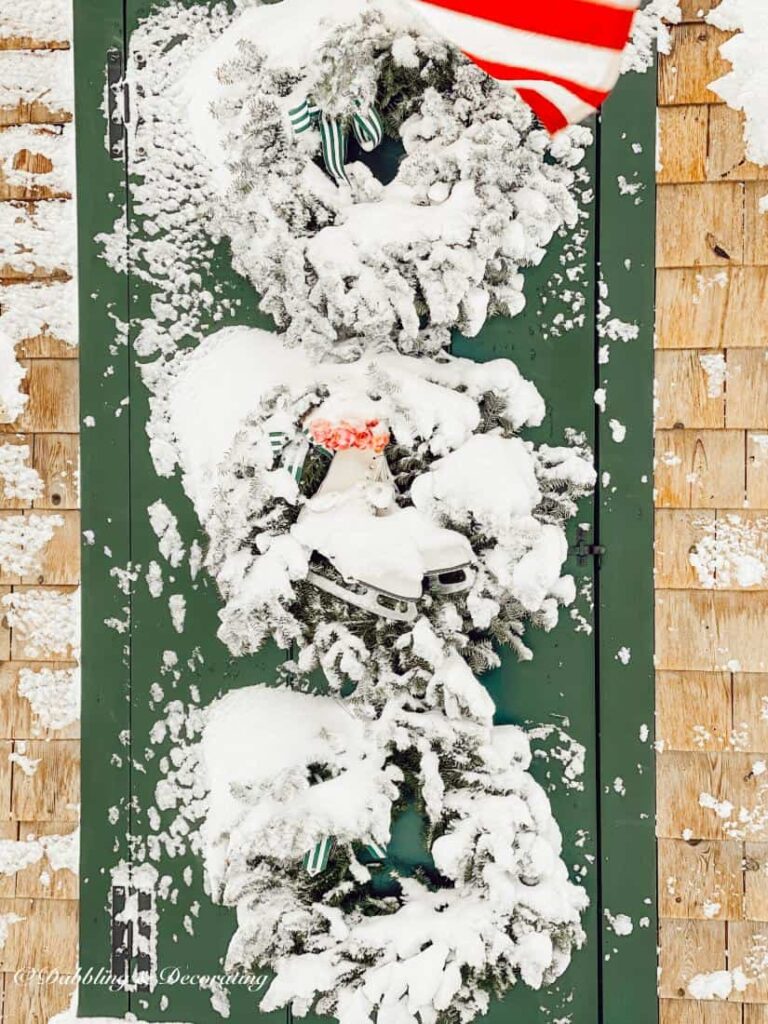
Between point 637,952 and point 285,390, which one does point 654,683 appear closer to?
point 637,952

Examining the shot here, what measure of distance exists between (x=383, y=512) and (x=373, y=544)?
3.2 inches

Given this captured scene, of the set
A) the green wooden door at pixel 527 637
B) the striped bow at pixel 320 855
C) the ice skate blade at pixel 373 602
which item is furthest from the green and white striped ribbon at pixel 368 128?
the striped bow at pixel 320 855

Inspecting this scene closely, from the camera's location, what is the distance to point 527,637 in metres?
2.02

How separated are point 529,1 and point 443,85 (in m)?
0.57

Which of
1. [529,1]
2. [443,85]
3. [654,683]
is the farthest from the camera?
[654,683]

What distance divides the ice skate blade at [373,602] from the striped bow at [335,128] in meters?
0.84

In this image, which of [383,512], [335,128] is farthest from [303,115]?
[383,512]

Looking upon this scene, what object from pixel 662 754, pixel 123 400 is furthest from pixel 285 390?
pixel 662 754

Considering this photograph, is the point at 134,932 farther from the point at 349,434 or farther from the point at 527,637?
the point at 349,434

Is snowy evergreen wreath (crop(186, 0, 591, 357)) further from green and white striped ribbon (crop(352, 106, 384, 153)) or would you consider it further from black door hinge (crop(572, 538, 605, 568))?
black door hinge (crop(572, 538, 605, 568))

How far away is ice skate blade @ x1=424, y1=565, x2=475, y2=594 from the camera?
178 centimetres

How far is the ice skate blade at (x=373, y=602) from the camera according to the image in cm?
175

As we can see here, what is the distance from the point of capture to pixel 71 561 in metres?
2.08

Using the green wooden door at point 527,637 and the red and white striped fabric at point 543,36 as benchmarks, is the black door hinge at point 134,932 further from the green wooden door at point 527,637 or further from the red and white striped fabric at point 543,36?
the red and white striped fabric at point 543,36
